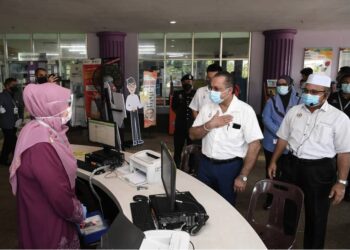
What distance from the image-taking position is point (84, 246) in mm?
1930

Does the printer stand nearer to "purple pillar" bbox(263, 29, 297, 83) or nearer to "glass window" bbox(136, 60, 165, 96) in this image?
"purple pillar" bbox(263, 29, 297, 83)

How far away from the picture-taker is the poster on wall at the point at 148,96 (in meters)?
7.09

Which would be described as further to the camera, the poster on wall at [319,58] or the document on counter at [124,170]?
the poster on wall at [319,58]

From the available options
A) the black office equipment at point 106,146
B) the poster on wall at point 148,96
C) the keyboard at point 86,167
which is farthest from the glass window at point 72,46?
the keyboard at point 86,167

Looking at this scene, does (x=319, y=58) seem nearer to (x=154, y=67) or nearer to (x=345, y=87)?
(x=154, y=67)

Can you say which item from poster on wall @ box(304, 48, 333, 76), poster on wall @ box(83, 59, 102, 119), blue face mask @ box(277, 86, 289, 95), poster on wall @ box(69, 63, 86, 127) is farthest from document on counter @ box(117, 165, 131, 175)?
poster on wall @ box(304, 48, 333, 76)

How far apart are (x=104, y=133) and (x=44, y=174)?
1.24 m

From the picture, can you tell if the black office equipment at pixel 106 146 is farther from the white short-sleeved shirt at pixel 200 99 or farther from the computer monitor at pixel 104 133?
the white short-sleeved shirt at pixel 200 99

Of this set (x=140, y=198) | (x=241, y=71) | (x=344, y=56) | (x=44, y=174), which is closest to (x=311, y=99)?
(x=140, y=198)

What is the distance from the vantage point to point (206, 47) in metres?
8.11

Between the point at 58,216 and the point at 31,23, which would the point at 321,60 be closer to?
the point at 31,23

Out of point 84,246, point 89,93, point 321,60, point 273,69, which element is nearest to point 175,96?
point 84,246

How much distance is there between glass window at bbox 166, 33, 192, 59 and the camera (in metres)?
8.10

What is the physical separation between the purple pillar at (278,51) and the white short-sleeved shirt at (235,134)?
5.64m
